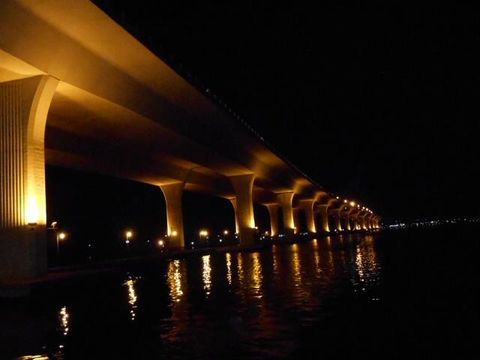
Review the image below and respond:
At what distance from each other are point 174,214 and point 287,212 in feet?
73.2

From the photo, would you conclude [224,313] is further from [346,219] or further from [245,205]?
[346,219]

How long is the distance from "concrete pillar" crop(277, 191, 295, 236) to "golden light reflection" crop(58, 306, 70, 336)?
184 ft

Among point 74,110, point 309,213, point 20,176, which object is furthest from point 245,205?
point 309,213

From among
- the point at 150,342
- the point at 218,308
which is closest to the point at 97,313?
the point at 218,308

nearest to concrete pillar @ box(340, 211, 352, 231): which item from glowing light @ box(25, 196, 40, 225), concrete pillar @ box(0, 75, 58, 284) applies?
glowing light @ box(25, 196, 40, 225)

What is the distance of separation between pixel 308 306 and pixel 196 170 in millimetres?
41545

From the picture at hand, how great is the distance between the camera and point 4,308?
13828mm

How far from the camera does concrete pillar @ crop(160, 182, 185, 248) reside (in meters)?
50.7

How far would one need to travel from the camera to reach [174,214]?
5116cm

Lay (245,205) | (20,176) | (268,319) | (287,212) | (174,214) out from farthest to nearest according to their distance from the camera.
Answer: (287,212), (174,214), (245,205), (20,176), (268,319)

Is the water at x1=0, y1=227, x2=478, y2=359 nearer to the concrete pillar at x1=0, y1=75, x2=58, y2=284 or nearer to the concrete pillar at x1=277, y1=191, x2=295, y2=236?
the concrete pillar at x1=0, y1=75, x2=58, y2=284

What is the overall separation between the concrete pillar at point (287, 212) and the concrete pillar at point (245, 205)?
18.9 metres

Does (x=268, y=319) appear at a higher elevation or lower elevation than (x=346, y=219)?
lower

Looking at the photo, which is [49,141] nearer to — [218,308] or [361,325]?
[218,308]
